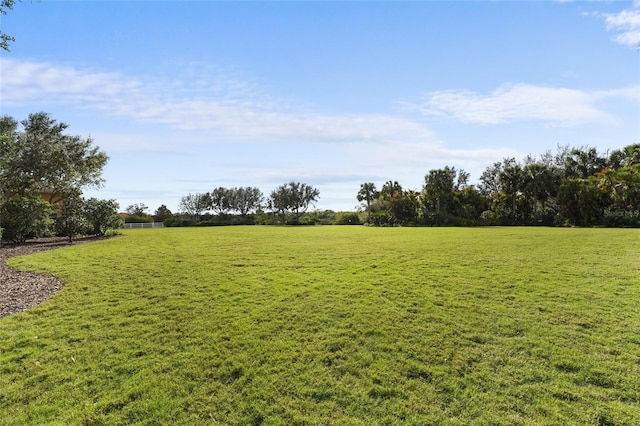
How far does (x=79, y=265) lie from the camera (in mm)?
10938

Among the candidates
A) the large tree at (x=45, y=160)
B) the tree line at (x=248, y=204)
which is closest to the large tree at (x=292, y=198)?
the tree line at (x=248, y=204)

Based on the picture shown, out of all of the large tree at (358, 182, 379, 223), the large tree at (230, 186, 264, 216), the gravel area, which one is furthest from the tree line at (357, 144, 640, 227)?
the gravel area

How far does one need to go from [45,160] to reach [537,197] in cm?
4635

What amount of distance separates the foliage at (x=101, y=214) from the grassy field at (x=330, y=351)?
1670 centimetres

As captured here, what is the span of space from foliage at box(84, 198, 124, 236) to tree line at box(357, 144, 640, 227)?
31539 millimetres

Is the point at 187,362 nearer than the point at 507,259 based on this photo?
Yes

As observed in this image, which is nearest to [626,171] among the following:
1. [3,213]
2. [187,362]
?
[187,362]

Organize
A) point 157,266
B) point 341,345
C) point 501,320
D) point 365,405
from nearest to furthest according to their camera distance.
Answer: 1. point 365,405
2. point 341,345
3. point 501,320
4. point 157,266

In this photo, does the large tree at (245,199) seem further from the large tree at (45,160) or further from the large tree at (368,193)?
the large tree at (45,160)

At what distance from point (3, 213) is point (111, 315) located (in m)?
17.3

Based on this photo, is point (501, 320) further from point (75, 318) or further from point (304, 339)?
point (75, 318)

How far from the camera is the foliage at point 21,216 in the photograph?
17.9 meters

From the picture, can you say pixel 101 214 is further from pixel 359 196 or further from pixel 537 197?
pixel 537 197

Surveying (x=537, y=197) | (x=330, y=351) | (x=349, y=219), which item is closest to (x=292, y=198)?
(x=349, y=219)
